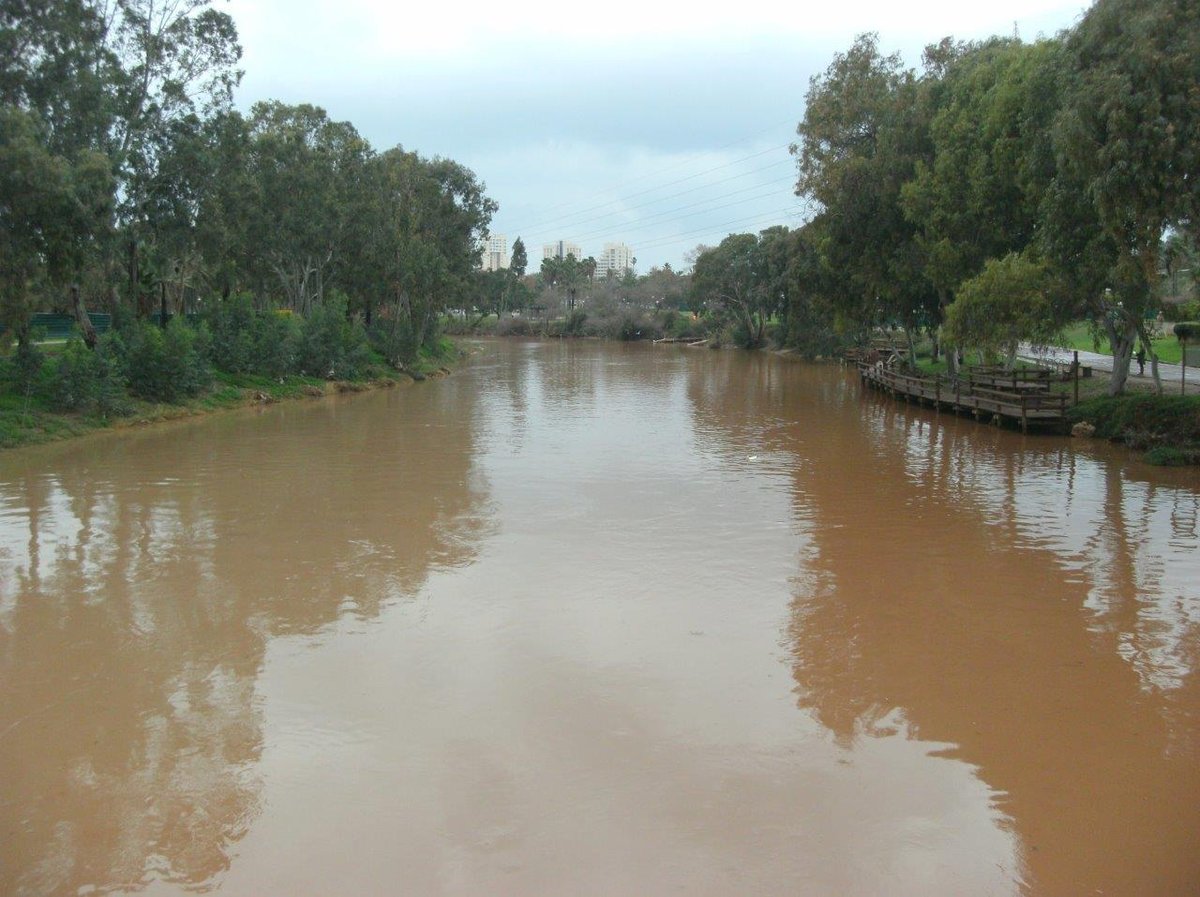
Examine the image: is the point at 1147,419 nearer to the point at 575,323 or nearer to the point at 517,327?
the point at 575,323

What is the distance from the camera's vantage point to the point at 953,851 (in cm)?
592

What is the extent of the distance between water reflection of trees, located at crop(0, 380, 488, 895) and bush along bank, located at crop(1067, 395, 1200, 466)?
13.9 m

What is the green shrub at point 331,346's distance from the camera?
3903cm

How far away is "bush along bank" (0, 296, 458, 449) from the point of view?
24547 mm

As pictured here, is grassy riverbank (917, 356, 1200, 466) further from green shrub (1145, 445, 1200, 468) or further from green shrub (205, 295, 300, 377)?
green shrub (205, 295, 300, 377)

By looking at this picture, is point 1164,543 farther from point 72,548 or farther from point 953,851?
point 72,548

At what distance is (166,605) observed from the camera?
34.9 ft

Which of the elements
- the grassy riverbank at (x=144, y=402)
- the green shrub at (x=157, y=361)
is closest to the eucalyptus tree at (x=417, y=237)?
the grassy riverbank at (x=144, y=402)

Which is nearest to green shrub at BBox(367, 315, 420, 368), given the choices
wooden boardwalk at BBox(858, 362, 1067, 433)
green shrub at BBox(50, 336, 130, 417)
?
green shrub at BBox(50, 336, 130, 417)

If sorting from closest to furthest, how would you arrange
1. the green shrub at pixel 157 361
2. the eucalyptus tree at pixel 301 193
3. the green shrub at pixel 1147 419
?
the green shrub at pixel 1147 419, the green shrub at pixel 157 361, the eucalyptus tree at pixel 301 193

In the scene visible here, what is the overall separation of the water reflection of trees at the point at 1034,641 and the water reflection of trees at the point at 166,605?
4.66 m

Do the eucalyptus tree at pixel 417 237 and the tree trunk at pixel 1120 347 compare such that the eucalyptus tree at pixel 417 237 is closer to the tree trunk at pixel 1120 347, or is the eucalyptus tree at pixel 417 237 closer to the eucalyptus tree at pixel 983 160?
the eucalyptus tree at pixel 983 160

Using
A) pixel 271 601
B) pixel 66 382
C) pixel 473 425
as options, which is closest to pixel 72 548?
pixel 271 601

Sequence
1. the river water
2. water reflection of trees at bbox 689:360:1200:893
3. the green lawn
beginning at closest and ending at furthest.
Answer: the river water
water reflection of trees at bbox 689:360:1200:893
the green lawn
